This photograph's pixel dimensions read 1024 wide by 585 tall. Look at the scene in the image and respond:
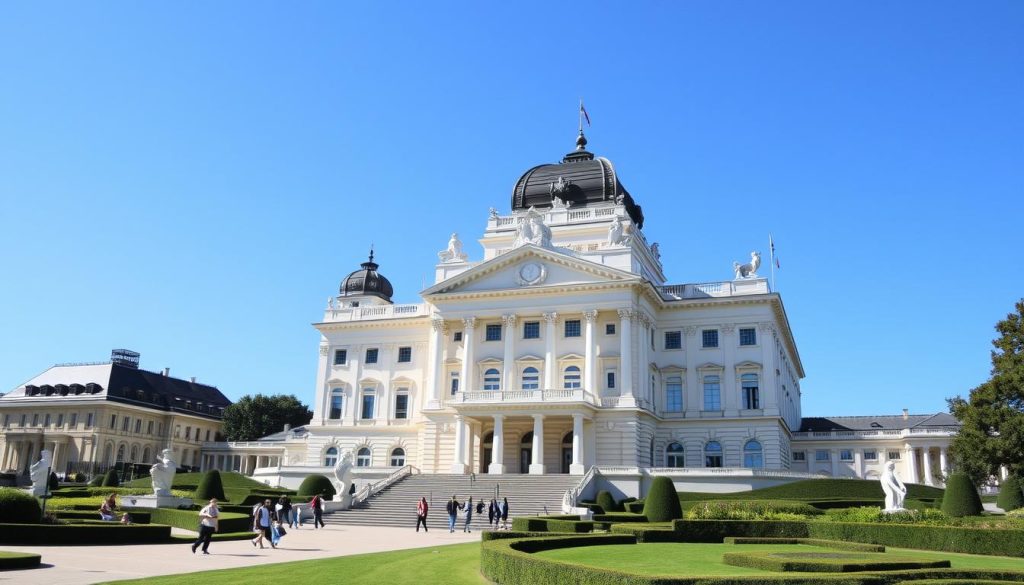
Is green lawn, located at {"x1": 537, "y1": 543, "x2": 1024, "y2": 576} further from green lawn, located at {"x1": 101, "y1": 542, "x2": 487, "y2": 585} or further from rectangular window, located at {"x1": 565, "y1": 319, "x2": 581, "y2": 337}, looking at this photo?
rectangular window, located at {"x1": 565, "y1": 319, "x2": 581, "y2": 337}

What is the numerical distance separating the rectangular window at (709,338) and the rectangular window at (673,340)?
151cm

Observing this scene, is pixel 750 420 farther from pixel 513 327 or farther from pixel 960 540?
pixel 960 540

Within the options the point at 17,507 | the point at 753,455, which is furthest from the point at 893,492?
the point at 17,507

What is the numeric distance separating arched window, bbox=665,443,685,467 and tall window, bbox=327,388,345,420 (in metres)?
24.7

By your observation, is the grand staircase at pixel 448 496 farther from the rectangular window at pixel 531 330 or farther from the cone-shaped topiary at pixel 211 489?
the rectangular window at pixel 531 330

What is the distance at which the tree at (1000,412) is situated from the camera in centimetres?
4172

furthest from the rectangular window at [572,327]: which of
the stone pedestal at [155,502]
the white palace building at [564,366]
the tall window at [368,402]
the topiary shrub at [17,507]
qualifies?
the topiary shrub at [17,507]

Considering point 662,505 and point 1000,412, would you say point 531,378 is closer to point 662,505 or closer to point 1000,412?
point 662,505

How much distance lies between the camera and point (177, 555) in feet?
72.1

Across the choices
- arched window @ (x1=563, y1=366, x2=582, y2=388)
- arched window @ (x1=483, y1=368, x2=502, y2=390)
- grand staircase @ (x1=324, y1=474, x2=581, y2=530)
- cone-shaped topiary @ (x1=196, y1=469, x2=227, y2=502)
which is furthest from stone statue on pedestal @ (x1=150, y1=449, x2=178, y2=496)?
arched window @ (x1=563, y1=366, x2=582, y2=388)

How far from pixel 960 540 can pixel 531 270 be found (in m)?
36.3

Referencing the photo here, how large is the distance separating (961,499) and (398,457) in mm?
38812

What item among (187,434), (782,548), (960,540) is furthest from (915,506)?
(187,434)

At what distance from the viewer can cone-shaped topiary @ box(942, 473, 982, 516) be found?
1303 inches
